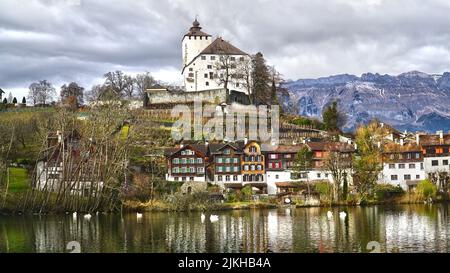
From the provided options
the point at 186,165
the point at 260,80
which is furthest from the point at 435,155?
the point at 260,80

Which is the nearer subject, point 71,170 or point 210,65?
point 71,170

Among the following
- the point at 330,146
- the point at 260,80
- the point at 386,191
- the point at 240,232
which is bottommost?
the point at 240,232

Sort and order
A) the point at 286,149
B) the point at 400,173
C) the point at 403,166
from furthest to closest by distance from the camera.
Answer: the point at 286,149 < the point at 403,166 < the point at 400,173

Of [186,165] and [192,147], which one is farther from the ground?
[192,147]

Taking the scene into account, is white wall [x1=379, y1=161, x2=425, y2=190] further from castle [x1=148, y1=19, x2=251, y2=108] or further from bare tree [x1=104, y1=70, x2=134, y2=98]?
bare tree [x1=104, y1=70, x2=134, y2=98]

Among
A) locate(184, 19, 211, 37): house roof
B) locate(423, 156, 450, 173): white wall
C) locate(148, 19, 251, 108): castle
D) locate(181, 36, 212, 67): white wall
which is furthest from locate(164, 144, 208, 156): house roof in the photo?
locate(184, 19, 211, 37): house roof

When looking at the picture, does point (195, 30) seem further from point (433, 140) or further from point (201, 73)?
point (433, 140)

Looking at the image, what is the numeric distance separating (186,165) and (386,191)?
79.3 feet

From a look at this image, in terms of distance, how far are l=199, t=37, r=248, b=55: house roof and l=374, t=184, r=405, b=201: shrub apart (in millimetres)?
43544

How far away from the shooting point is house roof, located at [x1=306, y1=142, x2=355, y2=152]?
75.8 metres

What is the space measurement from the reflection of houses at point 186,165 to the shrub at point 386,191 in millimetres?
21000

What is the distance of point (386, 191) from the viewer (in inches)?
2756
